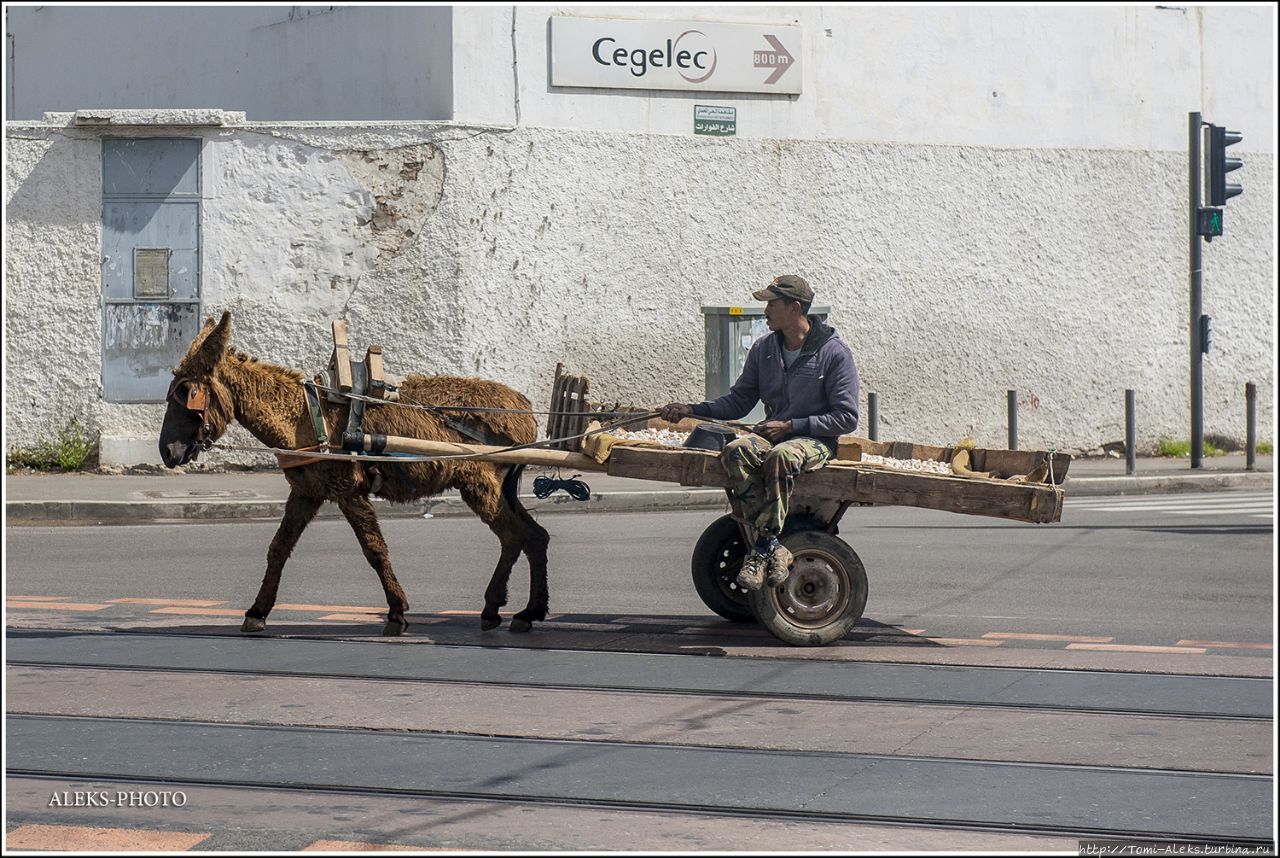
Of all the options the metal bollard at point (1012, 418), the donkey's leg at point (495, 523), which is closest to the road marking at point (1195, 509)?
the metal bollard at point (1012, 418)

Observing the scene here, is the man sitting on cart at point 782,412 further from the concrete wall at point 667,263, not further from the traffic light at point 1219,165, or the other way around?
the traffic light at point 1219,165

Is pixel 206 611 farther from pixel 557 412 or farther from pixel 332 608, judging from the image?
pixel 557 412

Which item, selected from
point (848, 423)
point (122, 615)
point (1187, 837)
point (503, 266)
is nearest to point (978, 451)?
point (848, 423)

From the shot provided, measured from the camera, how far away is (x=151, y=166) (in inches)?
794

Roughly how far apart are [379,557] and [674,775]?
346 centimetres

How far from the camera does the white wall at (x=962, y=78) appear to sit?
68.5ft

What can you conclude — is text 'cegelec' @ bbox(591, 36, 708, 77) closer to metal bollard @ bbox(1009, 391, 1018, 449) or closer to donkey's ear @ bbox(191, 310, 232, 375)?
metal bollard @ bbox(1009, 391, 1018, 449)

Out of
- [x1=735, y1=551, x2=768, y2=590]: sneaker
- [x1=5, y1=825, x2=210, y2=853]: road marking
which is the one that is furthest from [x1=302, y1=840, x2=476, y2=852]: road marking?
[x1=735, y1=551, x2=768, y2=590]: sneaker

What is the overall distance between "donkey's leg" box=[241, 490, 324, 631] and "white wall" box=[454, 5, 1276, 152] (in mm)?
12051

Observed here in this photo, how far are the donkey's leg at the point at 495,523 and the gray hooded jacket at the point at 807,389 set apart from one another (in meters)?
1.22

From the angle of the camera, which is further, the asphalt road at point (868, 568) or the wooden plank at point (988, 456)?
the asphalt road at point (868, 568)

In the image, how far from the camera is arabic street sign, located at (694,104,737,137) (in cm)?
2158

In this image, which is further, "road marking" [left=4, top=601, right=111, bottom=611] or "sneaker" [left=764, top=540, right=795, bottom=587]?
"road marking" [left=4, top=601, right=111, bottom=611]

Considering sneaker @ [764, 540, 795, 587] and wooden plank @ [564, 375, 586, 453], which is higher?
wooden plank @ [564, 375, 586, 453]
